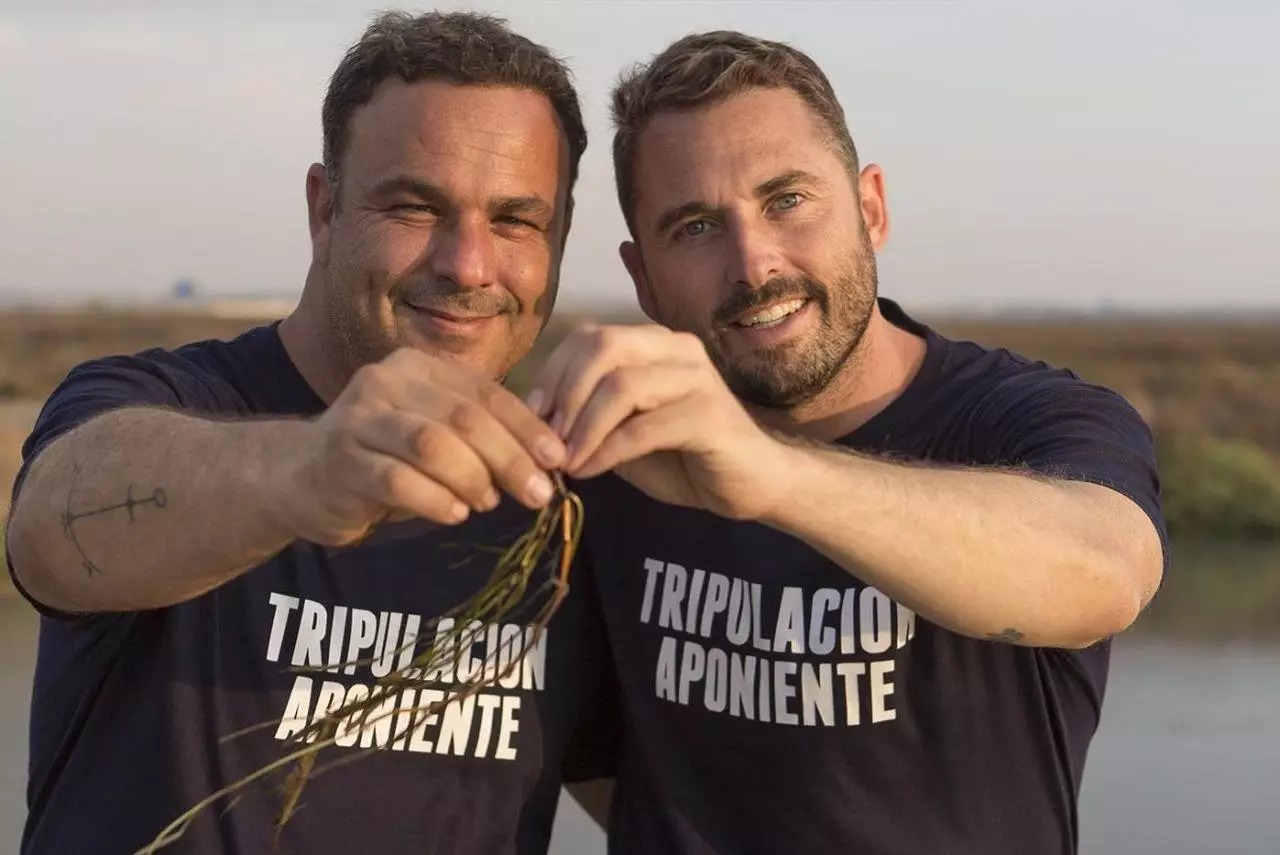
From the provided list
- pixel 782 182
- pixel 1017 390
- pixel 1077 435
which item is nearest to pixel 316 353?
pixel 782 182

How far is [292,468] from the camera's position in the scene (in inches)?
86.0

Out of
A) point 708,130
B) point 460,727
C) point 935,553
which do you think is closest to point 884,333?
point 708,130

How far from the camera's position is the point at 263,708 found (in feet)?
9.83

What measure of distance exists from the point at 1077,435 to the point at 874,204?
1170 mm

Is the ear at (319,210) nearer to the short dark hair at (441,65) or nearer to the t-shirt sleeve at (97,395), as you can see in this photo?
the short dark hair at (441,65)

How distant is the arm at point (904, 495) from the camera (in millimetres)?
2080

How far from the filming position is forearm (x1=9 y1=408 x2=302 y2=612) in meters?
2.31

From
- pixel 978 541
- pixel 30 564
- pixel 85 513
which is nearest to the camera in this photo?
pixel 978 541

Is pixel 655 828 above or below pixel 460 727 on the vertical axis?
below

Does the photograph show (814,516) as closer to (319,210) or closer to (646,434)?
(646,434)

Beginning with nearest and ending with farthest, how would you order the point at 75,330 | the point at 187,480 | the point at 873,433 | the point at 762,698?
the point at 187,480 < the point at 762,698 < the point at 873,433 < the point at 75,330

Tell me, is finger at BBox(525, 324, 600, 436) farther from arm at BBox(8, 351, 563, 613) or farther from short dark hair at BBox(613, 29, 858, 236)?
short dark hair at BBox(613, 29, 858, 236)

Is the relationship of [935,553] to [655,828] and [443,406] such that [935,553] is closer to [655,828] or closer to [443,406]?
[443,406]

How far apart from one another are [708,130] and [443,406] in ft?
5.27
